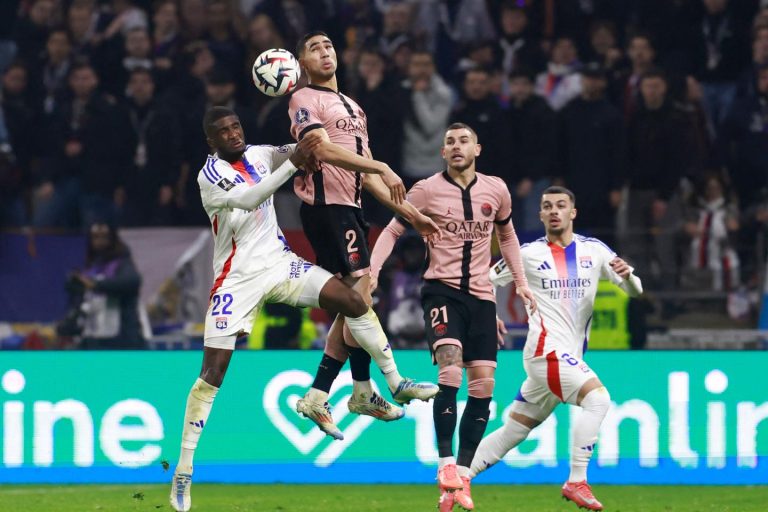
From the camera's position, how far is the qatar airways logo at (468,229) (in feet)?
34.0

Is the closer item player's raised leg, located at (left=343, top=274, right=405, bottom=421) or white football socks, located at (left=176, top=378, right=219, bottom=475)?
white football socks, located at (left=176, top=378, right=219, bottom=475)

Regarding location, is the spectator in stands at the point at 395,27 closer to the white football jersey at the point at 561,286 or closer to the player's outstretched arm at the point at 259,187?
the white football jersey at the point at 561,286

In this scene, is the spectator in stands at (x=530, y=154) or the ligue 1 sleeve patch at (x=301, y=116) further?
the spectator in stands at (x=530, y=154)

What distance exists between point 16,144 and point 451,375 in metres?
8.24

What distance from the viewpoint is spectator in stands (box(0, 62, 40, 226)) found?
16672 mm

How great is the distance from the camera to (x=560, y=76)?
1652 cm

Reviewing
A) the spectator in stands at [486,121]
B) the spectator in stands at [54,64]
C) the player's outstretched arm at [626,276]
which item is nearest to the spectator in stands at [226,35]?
the spectator in stands at [54,64]

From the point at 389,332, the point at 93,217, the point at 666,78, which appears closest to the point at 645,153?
the point at 666,78

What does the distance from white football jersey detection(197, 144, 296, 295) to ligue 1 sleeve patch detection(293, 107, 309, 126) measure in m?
0.39

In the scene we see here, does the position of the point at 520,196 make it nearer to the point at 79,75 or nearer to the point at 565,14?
the point at 565,14

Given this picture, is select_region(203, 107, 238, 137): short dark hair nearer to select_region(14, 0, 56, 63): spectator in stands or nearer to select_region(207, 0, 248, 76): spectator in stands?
select_region(207, 0, 248, 76): spectator in stands

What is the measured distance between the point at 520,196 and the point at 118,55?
474cm

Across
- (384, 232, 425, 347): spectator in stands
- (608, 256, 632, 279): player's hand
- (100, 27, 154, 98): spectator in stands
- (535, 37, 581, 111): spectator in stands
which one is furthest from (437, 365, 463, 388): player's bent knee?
(100, 27, 154, 98): spectator in stands

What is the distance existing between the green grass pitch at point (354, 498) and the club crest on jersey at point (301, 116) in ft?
9.04
